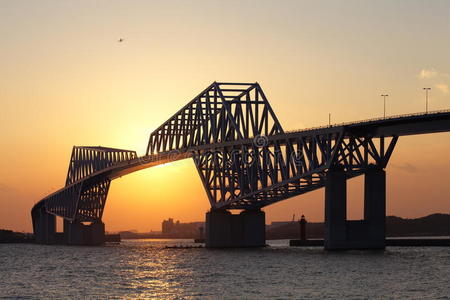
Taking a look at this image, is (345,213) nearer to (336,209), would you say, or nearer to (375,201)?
(336,209)

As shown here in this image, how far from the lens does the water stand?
74500 millimetres

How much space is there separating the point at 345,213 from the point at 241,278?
35.4 metres

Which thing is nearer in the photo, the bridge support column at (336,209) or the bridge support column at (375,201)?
the bridge support column at (336,209)

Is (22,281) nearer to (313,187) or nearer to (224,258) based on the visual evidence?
(224,258)

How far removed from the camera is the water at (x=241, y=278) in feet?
244

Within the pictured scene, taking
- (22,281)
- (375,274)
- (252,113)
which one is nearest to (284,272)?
(375,274)

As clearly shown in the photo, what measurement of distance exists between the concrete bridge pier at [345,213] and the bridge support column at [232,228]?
3487 cm

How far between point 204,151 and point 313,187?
1207 inches

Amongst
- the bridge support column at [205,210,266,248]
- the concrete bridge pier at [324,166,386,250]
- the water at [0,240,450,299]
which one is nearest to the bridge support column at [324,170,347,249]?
the concrete bridge pier at [324,166,386,250]

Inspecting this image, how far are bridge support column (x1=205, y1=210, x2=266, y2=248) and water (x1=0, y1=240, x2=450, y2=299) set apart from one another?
33.4m

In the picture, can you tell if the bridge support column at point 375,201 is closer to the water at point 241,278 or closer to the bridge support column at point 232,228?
the water at point 241,278

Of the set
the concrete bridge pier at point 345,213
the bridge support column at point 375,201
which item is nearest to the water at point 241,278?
the concrete bridge pier at point 345,213

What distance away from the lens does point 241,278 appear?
88875 mm

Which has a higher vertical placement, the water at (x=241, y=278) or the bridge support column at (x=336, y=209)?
the bridge support column at (x=336, y=209)
